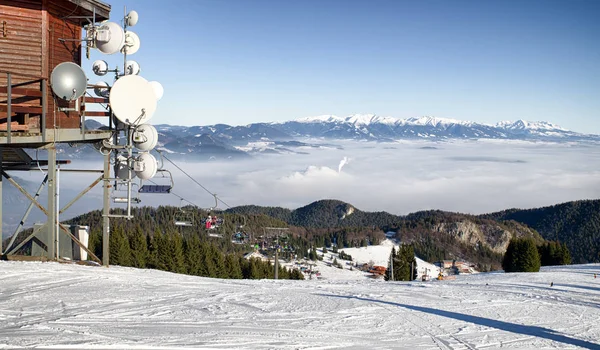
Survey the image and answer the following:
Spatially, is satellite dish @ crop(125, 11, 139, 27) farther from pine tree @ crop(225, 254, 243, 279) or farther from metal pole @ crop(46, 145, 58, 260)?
pine tree @ crop(225, 254, 243, 279)

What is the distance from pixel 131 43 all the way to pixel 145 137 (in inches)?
159

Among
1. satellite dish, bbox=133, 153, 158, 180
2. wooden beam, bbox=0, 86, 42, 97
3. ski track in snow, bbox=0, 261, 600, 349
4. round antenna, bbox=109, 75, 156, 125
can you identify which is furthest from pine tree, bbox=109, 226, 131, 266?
ski track in snow, bbox=0, 261, 600, 349

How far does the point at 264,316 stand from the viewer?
12.6 meters

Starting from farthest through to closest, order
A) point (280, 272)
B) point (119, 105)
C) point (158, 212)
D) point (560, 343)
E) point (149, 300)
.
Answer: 1. point (158, 212)
2. point (280, 272)
3. point (119, 105)
4. point (149, 300)
5. point (560, 343)

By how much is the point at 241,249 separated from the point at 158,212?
33268mm

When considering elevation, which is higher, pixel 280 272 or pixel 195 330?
pixel 195 330

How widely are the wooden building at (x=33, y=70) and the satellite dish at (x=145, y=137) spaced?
1527 millimetres

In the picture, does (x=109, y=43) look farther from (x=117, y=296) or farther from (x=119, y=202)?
(x=117, y=296)

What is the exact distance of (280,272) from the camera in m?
84.0

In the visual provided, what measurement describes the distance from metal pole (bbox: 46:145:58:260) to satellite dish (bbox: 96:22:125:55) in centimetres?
426

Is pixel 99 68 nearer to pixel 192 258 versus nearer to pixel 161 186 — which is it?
pixel 161 186

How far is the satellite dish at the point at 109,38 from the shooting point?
2138 centimetres

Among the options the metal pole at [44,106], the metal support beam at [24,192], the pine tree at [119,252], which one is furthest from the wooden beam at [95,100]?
the pine tree at [119,252]

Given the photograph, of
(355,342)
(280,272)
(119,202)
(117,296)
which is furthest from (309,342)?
(280,272)
